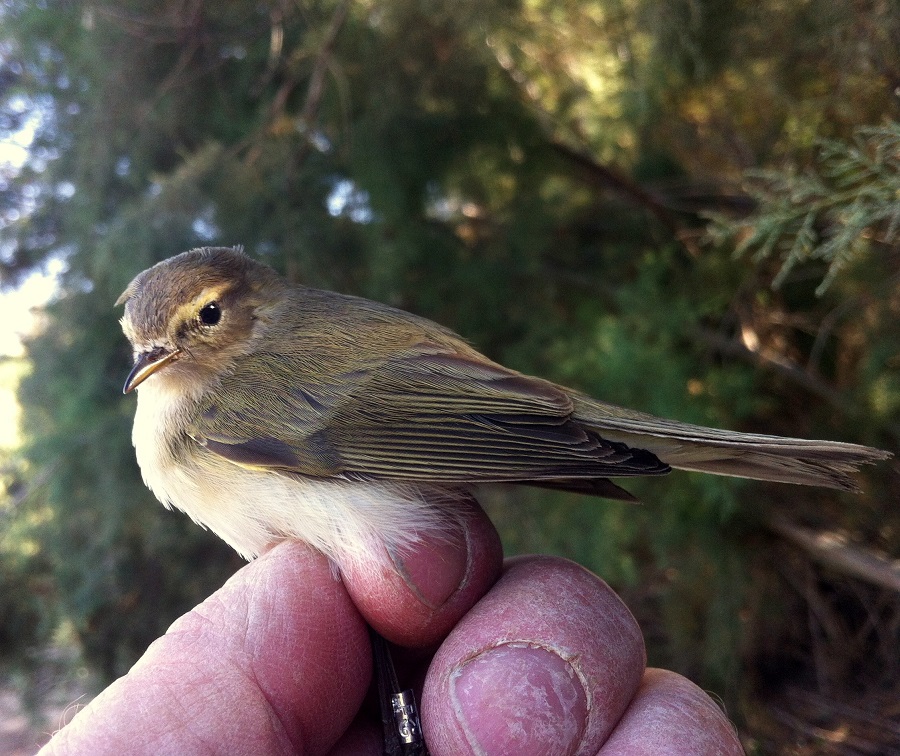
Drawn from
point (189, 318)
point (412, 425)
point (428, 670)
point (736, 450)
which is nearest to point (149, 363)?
point (189, 318)

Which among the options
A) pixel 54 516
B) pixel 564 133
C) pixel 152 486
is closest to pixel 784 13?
pixel 564 133

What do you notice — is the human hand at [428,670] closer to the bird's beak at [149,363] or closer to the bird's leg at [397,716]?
the bird's leg at [397,716]

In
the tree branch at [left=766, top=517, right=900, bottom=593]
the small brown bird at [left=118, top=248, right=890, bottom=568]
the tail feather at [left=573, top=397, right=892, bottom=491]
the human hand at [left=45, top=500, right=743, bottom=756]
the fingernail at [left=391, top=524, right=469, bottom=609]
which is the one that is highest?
the tail feather at [left=573, top=397, right=892, bottom=491]

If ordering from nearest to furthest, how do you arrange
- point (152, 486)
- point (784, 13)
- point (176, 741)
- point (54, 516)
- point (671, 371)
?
point (176, 741) → point (152, 486) → point (784, 13) → point (671, 371) → point (54, 516)

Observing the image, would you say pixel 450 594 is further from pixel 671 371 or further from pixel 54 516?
pixel 54 516

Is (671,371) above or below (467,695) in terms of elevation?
above

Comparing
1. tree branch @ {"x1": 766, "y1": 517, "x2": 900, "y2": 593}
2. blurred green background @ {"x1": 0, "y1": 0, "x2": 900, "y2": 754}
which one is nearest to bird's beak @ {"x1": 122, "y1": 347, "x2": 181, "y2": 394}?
blurred green background @ {"x1": 0, "y1": 0, "x2": 900, "y2": 754}

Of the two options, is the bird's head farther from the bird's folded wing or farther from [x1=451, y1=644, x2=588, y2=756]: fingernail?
[x1=451, y1=644, x2=588, y2=756]: fingernail
